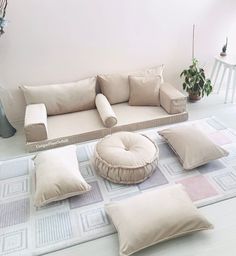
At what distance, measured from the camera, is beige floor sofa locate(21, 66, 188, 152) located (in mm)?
2695

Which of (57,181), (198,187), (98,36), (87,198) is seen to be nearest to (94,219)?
(87,198)

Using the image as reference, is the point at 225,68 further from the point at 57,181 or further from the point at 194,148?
the point at 57,181

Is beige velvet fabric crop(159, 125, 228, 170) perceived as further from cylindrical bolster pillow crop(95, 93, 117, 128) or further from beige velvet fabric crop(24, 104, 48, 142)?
beige velvet fabric crop(24, 104, 48, 142)

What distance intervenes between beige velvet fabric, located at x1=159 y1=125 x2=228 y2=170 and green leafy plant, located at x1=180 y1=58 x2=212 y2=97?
3.66 feet

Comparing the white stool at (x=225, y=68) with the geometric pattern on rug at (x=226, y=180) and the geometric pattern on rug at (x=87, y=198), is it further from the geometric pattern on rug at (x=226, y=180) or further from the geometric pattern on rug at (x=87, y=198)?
Result: the geometric pattern on rug at (x=87, y=198)

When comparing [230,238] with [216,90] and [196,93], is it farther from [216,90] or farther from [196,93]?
[216,90]

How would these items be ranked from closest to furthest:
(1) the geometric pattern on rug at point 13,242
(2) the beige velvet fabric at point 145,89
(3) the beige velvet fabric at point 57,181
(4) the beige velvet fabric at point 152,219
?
(4) the beige velvet fabric at point 152,219 < (1) the geometric pattern on rug at point 13,242 < (3) the beige velvet fabric at point 57,181 < (2) the beige velvet fabric at point 145,89

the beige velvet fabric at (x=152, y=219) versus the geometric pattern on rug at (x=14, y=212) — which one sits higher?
→ the beige velvet fabric at (x=152, y=219)

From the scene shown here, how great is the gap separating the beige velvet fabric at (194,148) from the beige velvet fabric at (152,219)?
478mm

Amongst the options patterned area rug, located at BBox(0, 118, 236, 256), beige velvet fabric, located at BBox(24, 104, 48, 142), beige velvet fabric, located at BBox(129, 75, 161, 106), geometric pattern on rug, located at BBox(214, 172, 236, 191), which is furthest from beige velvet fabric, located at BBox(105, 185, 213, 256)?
beige velvet fabric, located at BBox(129, 75, 161, 106)

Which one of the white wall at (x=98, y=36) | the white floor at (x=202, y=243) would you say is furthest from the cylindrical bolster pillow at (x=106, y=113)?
the white floor at (x=202, y=243)

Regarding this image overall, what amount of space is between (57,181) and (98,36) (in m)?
1.91

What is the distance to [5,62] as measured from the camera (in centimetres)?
294

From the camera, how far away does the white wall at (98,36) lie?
2.87 meters
